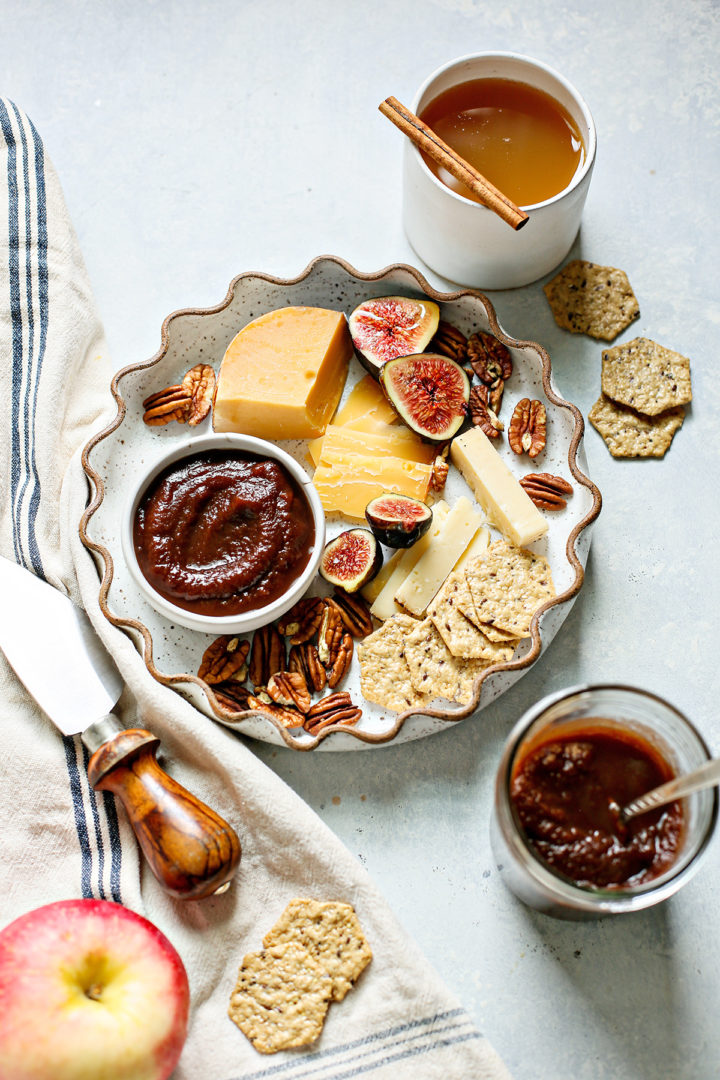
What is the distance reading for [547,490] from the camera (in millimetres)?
2332

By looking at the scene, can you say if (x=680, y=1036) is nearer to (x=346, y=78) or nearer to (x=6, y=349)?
(x=6, y=349)

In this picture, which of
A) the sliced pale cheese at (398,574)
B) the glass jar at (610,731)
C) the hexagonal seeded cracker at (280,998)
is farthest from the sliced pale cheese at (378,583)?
the hexagonal seeded cracker at (280,998)

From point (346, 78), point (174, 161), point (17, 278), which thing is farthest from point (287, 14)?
point (17, 278)

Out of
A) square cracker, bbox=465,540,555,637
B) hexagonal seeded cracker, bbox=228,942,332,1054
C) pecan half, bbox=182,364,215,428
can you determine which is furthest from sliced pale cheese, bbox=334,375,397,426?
hexagonal seeded cracker, bbox=228,942,332,1054

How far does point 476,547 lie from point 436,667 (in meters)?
0.33

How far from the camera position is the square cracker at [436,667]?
7.18 ft

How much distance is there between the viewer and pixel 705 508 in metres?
2.46

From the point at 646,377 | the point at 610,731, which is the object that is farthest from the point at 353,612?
the point at 646,377

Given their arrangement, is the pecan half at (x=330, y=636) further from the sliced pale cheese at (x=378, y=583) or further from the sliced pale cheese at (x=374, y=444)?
the sliced pale cheese at (x=374, y=444)

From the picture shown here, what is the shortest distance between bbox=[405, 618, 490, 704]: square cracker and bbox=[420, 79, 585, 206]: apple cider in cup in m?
1.09

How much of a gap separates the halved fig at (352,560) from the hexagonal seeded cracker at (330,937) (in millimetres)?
730

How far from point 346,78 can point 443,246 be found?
0.70 metres

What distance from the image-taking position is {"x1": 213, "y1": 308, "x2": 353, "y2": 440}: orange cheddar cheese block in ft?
7.63

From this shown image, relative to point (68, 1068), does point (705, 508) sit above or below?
above
